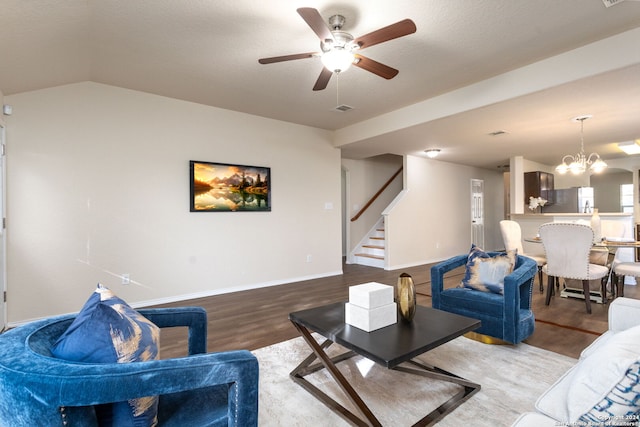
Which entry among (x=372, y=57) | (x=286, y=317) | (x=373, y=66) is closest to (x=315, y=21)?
(x=373, y=66)

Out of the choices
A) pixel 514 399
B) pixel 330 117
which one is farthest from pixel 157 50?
pixel 514 399

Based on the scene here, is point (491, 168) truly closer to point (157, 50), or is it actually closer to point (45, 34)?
point (157, 50)

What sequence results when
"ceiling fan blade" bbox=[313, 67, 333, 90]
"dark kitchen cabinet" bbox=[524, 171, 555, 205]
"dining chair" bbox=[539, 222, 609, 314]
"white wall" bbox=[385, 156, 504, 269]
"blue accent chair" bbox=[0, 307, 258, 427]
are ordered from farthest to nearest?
"dark kitchen cabinet" bbox=[524, 171, 555, 205] → "white wall" bbox=[385, 156, 504, 269] → "dining chair" bbox=[539, 222, 609, 314] → "ceiling fan blade" bbox=[313, 67, 333, 90] → "blue accent chair" bbox=[0, 307, 258, 427]

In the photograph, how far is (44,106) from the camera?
132 inches

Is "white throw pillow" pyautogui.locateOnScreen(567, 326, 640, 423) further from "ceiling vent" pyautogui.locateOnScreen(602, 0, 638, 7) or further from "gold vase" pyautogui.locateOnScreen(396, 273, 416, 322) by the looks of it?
"ceiling vent" pyautogui.locateOnScreen(602, 0, 638, 7)

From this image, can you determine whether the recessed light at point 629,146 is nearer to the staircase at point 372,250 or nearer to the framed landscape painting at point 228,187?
the staircase at point 372,250

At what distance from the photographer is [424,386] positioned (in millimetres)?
2018

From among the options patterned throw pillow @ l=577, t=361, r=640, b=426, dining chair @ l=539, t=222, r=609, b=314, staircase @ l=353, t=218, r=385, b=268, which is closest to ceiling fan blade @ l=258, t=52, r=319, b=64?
patterned throw pillow @ l=577, t=361, r=640, b=426

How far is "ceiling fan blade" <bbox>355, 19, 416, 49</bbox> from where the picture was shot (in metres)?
1.91

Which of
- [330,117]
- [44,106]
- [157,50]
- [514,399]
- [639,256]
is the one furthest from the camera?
[639,256]

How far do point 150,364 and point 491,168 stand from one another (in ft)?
32.4

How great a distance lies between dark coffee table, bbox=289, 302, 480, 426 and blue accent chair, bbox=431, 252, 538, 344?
715mm

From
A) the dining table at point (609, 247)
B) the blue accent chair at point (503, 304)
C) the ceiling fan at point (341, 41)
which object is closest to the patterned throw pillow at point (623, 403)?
the blue accent chair at point (503, 304)

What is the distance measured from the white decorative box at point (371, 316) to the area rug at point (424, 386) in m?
0.46
